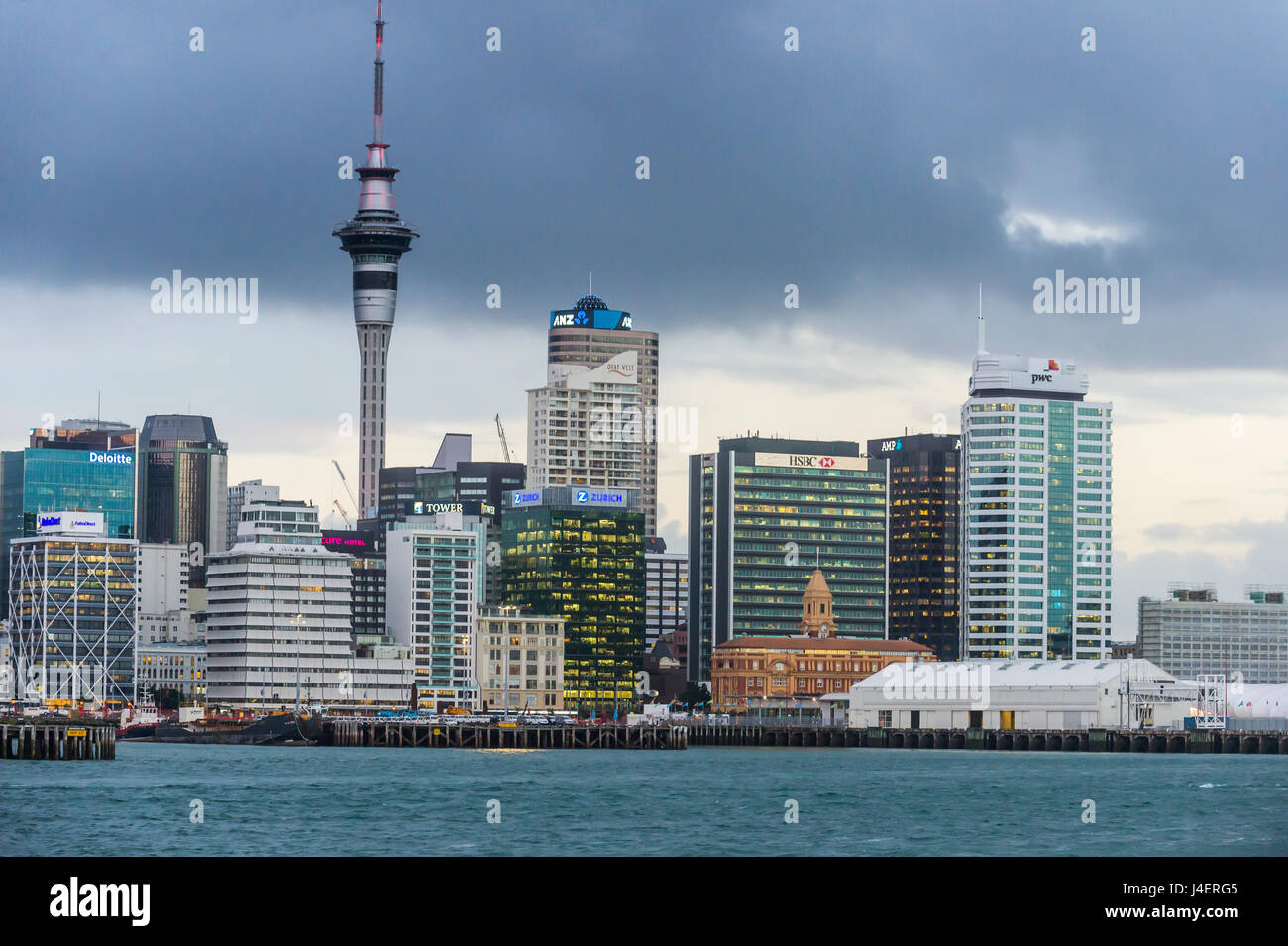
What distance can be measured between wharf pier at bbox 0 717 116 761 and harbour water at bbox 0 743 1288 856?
9.96 m

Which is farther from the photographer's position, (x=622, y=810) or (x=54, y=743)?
(x=54, y=743)

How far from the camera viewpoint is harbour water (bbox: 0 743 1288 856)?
83.1m

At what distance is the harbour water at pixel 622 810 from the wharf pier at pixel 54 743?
9.96m

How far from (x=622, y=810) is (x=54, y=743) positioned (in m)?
89.6

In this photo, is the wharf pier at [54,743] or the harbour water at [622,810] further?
the wharf pier at [54,743]

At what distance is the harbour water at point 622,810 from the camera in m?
83.1

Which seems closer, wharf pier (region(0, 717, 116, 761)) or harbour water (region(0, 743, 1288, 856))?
harbour water (region(0, 743, 1288, 856))

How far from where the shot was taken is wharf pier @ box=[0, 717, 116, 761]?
178125 millimetres

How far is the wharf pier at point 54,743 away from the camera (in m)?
178

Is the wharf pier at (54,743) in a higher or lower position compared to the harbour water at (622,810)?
lower

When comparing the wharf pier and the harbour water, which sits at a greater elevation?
the harbour water

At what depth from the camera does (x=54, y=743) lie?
18000cm
